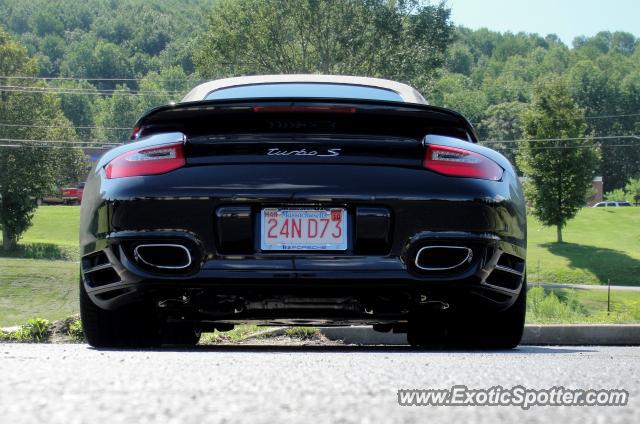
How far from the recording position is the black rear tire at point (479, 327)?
Answer: 5.93 meters

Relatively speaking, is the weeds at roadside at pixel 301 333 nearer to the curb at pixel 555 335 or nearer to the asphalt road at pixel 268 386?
the curb at pixel 555 335

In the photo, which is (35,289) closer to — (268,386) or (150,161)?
(150,161)

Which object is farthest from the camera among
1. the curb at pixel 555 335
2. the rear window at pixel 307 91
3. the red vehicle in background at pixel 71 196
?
the red vehicle in background at pixel 71 196

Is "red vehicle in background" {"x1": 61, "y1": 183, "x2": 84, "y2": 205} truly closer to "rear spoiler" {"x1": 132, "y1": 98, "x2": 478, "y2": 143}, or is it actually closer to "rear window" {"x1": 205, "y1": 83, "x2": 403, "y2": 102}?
"rear window" {"x1": 205, "y1": 83, "x2": 403, "y2": 102}

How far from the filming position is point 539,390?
10.5 feet

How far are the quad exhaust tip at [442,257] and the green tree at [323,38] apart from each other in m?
50.4

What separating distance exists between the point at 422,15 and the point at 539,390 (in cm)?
5474

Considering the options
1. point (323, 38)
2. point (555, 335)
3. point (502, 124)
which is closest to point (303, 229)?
point (555, 335)

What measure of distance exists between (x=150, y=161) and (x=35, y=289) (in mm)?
39256

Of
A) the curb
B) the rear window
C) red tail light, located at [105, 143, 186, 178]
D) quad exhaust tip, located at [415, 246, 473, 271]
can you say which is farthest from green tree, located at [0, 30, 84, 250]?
quad exhaust tip, located at [415, 246, 473, 271]

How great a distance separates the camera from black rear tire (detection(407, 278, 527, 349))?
19.5ft

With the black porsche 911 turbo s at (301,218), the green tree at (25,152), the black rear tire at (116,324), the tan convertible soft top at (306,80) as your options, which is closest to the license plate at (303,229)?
the black porsche 911 turbo s at (301,218)

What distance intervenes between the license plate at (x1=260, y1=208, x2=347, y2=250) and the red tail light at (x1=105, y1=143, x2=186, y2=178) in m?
0.54

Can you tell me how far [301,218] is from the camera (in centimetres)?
538
